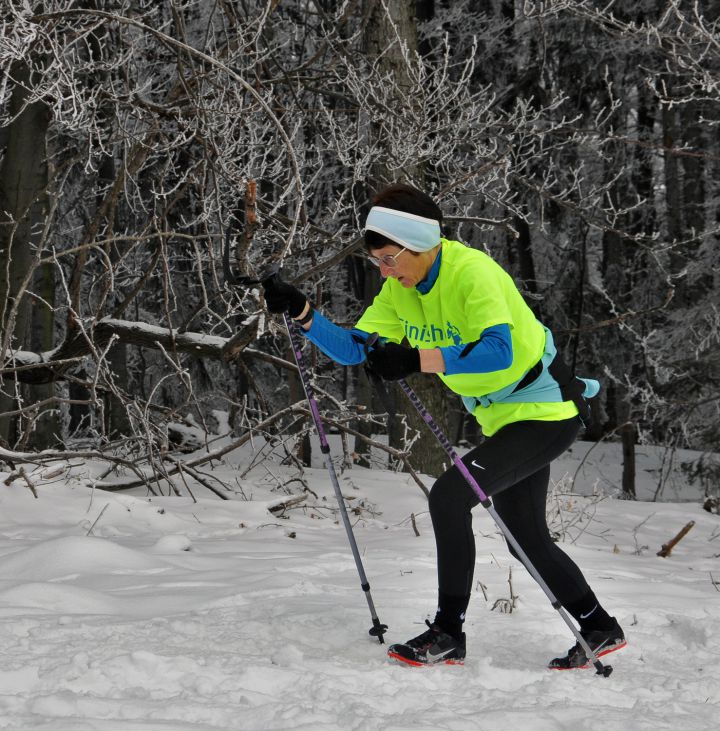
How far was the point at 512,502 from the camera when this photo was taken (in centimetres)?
343

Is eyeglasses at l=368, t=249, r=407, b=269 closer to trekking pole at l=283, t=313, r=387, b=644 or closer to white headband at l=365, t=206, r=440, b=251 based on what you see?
white headband at l=365, t=206, r=440, b=251

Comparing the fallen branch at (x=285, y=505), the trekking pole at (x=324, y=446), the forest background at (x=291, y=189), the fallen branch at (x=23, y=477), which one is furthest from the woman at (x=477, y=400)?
the fallen branch at (x=285, y=505)

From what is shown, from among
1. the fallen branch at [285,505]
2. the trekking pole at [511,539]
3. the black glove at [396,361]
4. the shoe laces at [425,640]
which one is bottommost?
the fallen branch at [285,505]

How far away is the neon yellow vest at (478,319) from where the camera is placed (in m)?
3.15

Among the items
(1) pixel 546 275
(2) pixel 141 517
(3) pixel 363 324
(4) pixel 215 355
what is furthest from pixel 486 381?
(1) pixel 546 275

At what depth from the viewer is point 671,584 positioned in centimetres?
481

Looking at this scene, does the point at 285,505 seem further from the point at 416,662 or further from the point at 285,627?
the point at 416,662

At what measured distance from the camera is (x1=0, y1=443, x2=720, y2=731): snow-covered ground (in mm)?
2639

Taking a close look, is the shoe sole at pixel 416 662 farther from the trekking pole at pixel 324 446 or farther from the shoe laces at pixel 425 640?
the trekking pole at pixel 324 446

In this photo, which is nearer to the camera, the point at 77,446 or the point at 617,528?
the point at 617,528

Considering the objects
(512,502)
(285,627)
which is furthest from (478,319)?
(285,627)

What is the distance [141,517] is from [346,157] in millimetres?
3725

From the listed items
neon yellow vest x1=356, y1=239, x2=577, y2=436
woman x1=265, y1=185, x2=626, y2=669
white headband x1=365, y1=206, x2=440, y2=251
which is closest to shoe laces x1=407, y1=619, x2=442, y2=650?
woman x1=265, y1=185, x2=626, y2=669

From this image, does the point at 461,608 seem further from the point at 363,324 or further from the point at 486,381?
the point at 363,324
